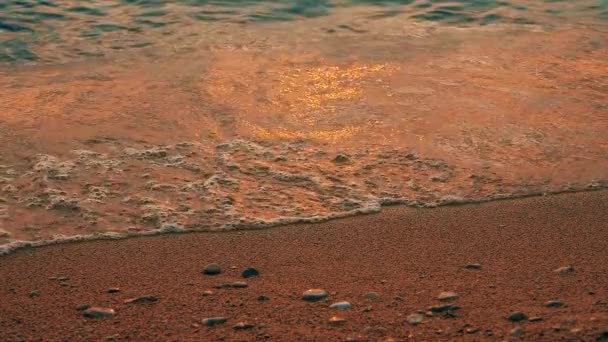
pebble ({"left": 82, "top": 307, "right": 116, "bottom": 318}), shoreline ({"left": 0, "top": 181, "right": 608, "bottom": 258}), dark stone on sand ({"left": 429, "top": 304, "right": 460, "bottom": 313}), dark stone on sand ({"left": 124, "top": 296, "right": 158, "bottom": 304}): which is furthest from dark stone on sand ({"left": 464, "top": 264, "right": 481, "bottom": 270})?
pebble ({"left": 82, "top": 307, "right": 116, "bottom": 318})

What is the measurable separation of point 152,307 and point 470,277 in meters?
1.22

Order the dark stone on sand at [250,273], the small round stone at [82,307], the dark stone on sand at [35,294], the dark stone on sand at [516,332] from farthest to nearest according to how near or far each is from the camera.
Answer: the dark stone on sand at [250,273] < the dark stone on sand at [35,294] < the small round stone at [82,307] < the dark stone on sand at [516,332]

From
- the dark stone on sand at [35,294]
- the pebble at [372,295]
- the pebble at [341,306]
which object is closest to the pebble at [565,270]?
the pebble at [372,295]

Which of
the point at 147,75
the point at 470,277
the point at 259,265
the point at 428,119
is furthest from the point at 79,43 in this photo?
the point at 470,277

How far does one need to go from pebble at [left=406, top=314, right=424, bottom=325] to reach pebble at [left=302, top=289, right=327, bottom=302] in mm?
367

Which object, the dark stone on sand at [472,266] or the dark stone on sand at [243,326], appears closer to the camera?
the dark stone on sand at [243,326]

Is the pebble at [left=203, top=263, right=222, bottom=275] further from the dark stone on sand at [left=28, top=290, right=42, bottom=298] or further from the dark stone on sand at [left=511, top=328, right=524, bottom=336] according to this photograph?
the dark stone on sand at [left=511, top=328, right=524, bottom=336]

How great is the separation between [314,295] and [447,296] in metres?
0.49

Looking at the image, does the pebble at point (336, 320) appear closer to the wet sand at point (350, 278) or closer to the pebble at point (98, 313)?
the wet sand at point (350, 278)

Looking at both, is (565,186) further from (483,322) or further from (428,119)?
(483,322)

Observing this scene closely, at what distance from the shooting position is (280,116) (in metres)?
5.37

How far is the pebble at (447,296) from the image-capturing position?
3014 millimetres

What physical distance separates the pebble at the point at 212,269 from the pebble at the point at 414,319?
0.87m

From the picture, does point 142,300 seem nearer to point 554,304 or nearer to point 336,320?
point 336,320
